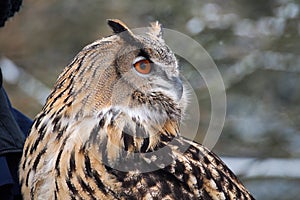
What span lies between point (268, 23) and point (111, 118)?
512 centimetres

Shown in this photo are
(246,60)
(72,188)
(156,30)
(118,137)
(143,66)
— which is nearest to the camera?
(72,188)

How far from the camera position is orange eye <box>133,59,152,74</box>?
2.31 m

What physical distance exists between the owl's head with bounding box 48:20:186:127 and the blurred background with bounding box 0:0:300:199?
4583mm

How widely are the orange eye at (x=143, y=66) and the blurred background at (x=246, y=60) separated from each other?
461 cm

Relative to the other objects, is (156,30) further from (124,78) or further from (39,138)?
(39,138)

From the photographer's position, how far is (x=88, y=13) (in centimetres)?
766

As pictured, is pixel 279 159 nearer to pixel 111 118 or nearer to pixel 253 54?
pixel 253 54

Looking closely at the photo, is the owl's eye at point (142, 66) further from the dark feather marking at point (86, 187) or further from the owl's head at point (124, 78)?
the dark feather marking at point (86, 187)

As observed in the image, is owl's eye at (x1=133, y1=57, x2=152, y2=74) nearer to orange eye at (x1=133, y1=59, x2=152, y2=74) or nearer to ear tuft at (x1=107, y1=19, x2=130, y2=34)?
orange eye at (x1=133, y1=59, x2=152, y2=74)

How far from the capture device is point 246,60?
712 centimetres

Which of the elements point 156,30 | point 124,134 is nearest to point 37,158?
point 124,134

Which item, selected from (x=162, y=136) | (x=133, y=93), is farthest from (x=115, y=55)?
(x=162, y=136)

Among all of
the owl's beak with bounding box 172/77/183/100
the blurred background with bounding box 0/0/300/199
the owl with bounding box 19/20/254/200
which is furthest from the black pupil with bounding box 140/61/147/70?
the blurred background with bounding box 0/0/300/199

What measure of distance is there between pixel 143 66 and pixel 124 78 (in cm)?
8
